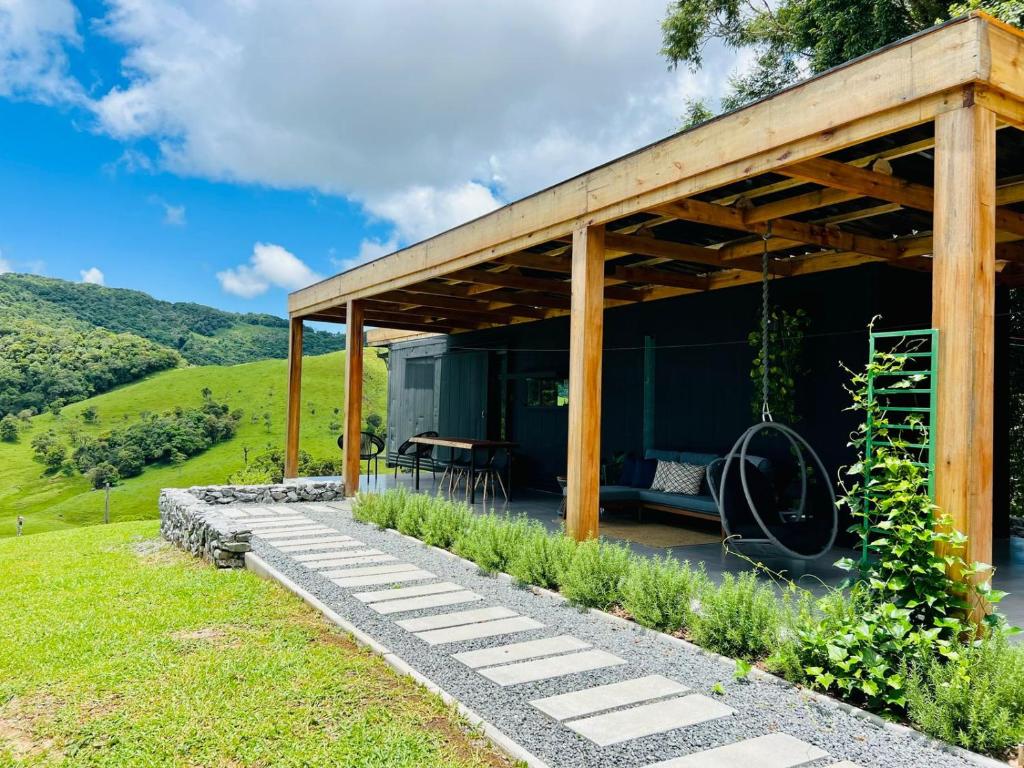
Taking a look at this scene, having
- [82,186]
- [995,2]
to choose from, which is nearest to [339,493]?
[995,2]

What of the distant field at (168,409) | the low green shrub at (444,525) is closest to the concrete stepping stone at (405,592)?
the low green shrub at (444,525)

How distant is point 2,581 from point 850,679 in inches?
247

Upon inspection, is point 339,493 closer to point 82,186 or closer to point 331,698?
point 331,698

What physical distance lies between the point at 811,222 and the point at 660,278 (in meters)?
1.97

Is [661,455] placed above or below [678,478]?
above

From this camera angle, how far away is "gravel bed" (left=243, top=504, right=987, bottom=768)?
95.0 inches

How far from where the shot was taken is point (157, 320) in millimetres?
38562

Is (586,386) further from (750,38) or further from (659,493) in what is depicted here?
(750,38)

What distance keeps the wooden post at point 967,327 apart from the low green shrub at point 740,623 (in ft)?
2.89

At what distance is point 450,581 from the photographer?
195 inches

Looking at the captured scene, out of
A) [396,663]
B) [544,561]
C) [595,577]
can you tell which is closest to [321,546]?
[544,561]

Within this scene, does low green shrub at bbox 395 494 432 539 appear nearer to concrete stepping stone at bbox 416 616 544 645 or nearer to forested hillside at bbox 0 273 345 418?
concrete stepping stone at bbox 416 616 544 645

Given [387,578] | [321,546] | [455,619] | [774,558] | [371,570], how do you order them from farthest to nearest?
[321,546], [774,558], [371,570], [387,578], [455,619]

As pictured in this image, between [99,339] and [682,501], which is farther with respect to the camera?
[99,339]
